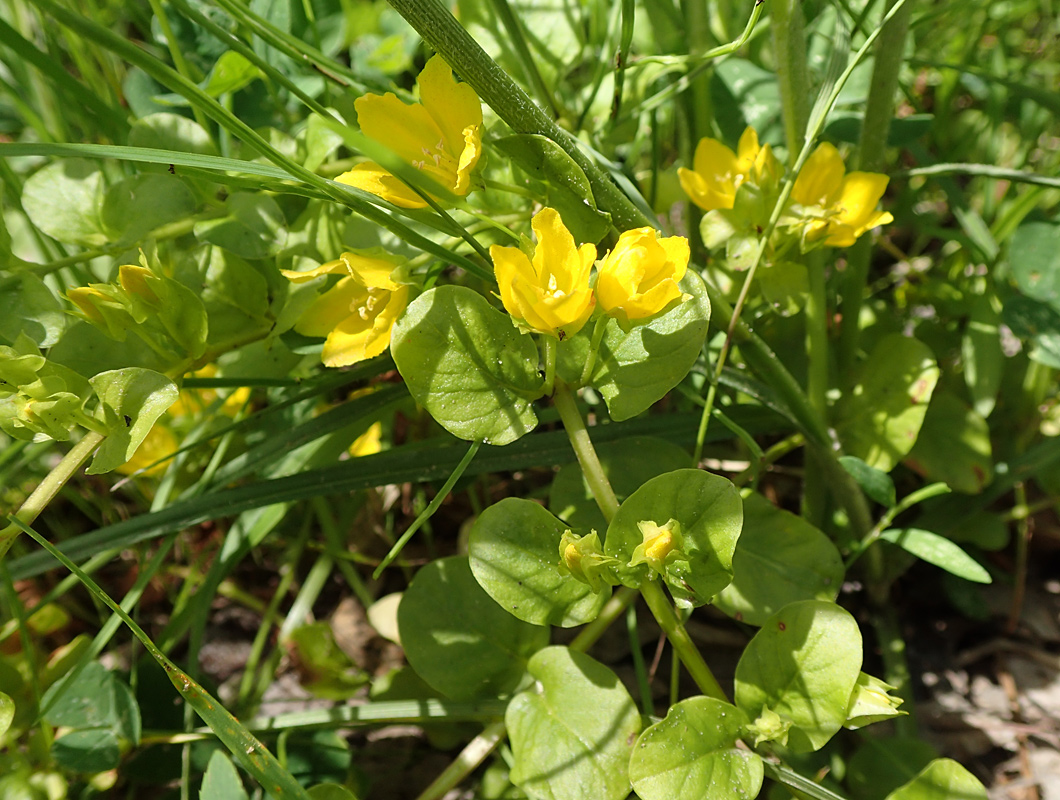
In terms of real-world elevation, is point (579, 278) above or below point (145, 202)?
below

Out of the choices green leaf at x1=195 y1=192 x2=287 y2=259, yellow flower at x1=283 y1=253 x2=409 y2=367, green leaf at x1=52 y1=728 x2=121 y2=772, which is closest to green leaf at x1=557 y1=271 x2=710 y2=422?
yellow flower at x1=283 y1=253 x2=409 y2=367

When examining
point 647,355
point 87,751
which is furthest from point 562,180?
point 87,751

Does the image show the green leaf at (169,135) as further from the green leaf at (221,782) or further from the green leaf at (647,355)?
the green leaf at (221,782)

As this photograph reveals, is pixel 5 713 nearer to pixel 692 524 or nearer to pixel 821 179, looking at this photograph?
pixel 692 524

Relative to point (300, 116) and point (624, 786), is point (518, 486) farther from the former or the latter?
point (300, 116)

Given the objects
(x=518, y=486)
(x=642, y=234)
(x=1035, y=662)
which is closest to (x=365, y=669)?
(x=518, y=486)

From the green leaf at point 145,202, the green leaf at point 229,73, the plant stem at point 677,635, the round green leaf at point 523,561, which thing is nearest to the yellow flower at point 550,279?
the round green leaf at point 523,561
